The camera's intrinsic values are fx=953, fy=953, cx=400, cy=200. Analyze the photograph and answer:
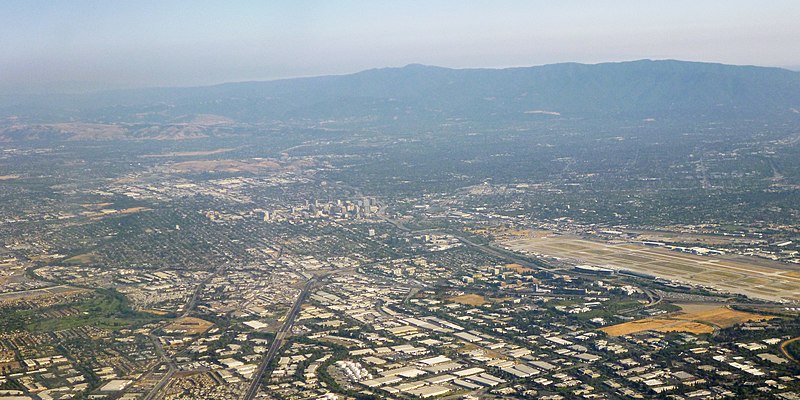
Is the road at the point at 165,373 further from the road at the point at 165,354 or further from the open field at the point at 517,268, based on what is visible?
the open field at the point at 517,268

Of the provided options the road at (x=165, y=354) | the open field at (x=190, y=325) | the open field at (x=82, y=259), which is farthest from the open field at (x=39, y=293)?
the open field at (x=190, y=325)

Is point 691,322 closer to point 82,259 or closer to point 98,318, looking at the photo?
point 98,318

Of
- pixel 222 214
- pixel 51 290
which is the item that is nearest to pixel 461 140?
pixel 222 214

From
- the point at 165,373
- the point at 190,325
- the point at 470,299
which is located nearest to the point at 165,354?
the point at 165,373

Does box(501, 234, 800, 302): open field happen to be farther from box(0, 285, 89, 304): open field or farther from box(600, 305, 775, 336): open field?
box(0, 285, 89, 304): open field

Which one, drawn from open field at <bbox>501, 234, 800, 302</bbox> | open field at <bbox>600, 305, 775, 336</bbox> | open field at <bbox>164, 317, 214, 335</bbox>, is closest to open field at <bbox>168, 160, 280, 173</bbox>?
open field at <bbox>501, 234, 800, 302</bbox>

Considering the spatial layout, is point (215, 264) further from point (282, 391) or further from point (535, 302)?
point (282, 391)
